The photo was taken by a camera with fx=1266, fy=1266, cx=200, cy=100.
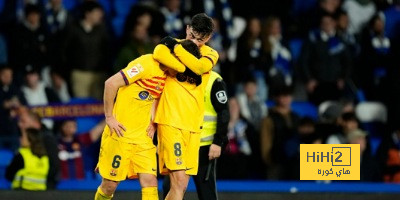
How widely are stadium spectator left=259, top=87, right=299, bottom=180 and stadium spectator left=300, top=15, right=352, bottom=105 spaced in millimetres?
1035

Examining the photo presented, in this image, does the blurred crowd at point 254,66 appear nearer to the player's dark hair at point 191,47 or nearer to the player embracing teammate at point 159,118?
the player embracing teammate at point 159,118

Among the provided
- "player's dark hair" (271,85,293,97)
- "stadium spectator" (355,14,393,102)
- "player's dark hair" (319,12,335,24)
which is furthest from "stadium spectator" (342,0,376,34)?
"player's dark hair" (271,85,293,97)

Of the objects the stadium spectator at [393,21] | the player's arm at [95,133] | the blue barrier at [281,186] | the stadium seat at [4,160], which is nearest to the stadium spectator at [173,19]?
the player's arm at [95,133]

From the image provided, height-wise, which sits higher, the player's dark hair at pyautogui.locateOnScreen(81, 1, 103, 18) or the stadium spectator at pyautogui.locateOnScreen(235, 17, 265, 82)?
the player's dark hair at pyautogui.locateOnScreen(81, 1, 103, 18)

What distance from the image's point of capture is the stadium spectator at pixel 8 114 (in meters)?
15.2

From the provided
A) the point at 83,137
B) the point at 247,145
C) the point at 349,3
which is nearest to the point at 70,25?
the point at 83,137

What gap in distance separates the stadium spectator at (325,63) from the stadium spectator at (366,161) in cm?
144

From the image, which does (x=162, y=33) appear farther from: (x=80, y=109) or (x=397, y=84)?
(x=397, y=84)

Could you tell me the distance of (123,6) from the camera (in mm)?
16922

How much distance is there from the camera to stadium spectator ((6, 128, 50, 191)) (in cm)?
1333

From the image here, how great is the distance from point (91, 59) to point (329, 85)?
3.06 metres

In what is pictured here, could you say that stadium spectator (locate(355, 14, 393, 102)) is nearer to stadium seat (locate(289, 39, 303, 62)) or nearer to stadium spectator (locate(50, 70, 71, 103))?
stadium seat (locate(289, 39, 303, 62))

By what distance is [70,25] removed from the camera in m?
15.8

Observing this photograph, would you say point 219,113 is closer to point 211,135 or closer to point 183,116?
point 211,135
